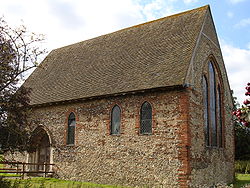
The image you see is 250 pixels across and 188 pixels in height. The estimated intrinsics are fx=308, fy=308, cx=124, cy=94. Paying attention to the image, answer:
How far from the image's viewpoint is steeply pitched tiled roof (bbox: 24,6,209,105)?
56.1 feet

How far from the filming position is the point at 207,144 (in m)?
17.6

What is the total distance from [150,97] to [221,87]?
6.94m

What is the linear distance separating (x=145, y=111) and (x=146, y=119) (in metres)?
0.43

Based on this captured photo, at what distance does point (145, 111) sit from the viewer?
16531 mm

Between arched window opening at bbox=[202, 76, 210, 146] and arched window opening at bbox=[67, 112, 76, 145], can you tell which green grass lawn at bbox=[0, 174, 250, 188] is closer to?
arched window opening at bbox=[67, 112, 76, 145]

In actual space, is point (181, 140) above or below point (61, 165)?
above

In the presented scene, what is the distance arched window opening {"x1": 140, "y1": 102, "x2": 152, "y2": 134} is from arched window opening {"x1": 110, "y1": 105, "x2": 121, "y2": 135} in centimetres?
155

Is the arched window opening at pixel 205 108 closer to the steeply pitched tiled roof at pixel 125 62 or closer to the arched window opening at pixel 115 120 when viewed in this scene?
the steeply pitched tiled roof at pixel 125 62

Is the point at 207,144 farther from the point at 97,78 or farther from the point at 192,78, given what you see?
the point at 97,78

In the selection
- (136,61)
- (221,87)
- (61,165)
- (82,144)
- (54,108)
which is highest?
(136,61)

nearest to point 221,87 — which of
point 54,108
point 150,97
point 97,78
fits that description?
point 150,97

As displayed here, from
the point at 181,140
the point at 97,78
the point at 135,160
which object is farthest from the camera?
the point at 97,78

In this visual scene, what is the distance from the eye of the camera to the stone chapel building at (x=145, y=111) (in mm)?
15406

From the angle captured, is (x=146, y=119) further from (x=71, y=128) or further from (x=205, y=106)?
(x=71, y=128)
